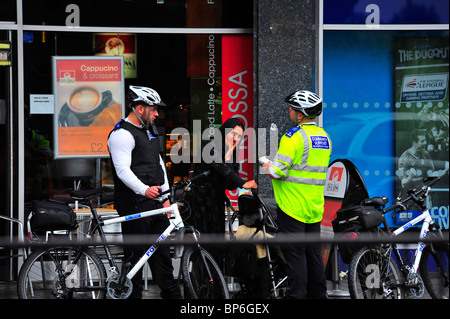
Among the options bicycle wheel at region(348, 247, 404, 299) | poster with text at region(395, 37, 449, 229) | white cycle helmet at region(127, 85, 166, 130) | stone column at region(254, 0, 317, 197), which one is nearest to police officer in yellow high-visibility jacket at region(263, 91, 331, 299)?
bicycle wheel at region(348, 247, 404, 299)

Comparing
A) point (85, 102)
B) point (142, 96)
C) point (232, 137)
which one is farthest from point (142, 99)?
point (85, 102)

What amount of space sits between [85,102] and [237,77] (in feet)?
5.48

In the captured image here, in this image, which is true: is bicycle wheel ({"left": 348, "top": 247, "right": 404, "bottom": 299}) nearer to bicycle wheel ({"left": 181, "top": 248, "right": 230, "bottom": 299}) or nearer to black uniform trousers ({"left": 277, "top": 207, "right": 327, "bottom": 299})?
black uniform trousers ({"left": 277, "top": 207, "right": 327, "bottom": 299})

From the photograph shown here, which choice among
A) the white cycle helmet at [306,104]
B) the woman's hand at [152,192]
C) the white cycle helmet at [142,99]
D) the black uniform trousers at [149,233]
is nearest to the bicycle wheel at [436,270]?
the white cycle helmet at [306,104]

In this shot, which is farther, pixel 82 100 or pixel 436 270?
pixel 82 100

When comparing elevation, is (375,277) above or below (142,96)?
below

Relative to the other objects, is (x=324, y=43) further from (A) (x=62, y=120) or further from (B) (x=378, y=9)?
(A) (x=62, y=120)

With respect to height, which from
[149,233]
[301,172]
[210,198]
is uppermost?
[301,172]

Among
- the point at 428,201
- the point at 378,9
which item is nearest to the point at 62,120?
the point at 378,9

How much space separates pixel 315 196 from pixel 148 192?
1271 millimetres

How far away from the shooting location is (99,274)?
5293mm

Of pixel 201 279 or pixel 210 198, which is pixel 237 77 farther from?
pixel 201 279

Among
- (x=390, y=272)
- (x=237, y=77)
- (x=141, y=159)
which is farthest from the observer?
(x=237, y=77)

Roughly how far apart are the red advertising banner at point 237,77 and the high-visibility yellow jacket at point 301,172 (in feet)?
7.68
